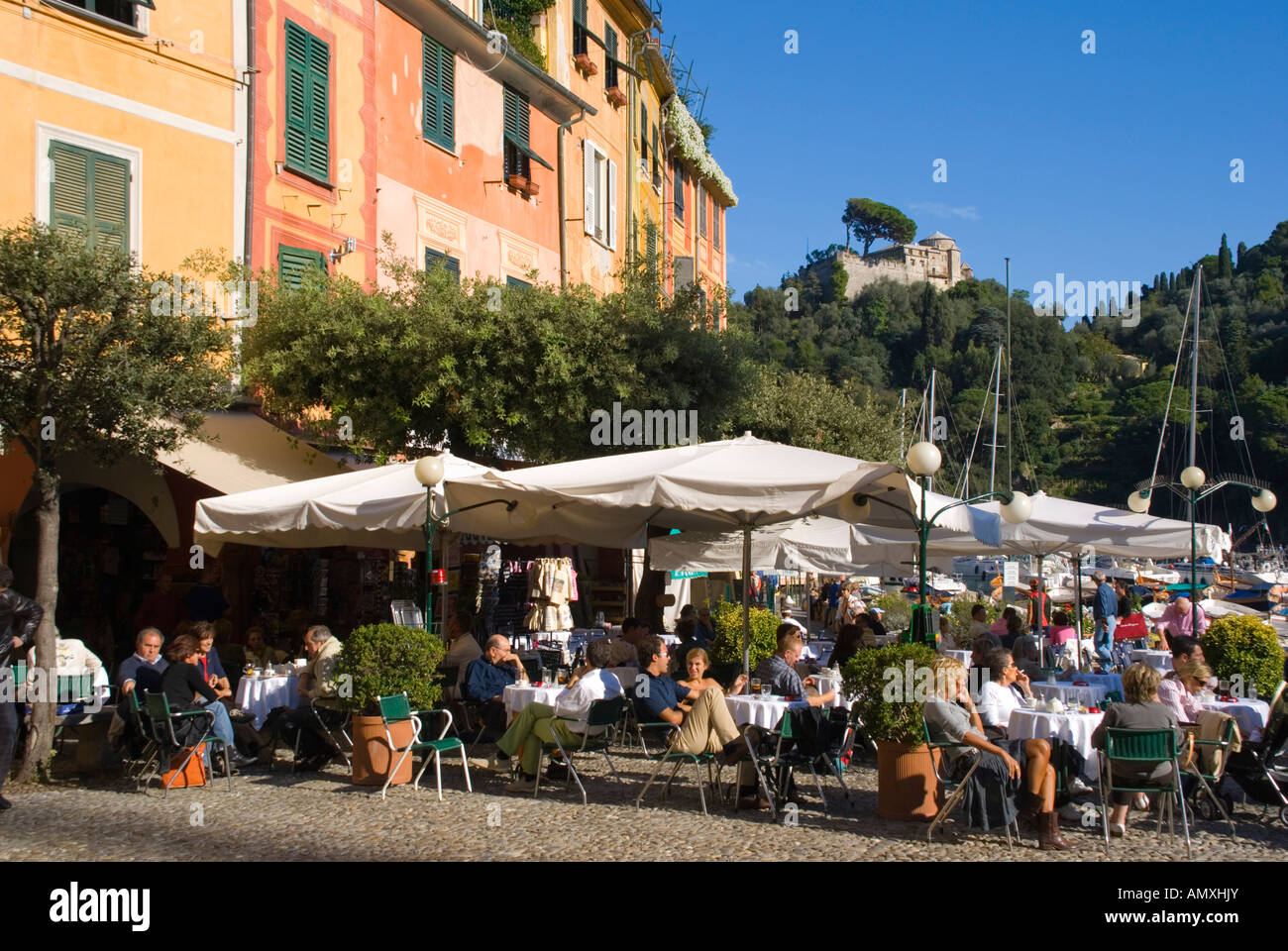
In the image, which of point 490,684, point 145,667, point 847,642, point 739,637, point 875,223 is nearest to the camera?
point 145,667

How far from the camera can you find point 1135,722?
306 inches

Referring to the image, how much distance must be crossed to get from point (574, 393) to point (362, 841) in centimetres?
841

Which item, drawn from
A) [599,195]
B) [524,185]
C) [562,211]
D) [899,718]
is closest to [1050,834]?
[899,718]

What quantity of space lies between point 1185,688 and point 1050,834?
2.60 m

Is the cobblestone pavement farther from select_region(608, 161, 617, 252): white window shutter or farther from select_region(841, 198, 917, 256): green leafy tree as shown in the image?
select_region(841, 198, 917, 256): green leafy tree

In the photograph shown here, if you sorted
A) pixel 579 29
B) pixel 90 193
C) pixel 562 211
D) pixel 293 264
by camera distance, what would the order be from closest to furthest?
1. pixel 90 193
2. pixel 293 264
3. pixel 562 211
4. pixel 579 29

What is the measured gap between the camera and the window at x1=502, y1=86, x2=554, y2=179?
2067 cm

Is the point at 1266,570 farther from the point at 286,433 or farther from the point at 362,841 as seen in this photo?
the point at 362,841

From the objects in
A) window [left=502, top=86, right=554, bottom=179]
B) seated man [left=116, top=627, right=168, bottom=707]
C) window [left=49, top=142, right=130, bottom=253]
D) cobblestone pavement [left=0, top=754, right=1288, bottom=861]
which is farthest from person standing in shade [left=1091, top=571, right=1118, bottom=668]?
window [left=49, top=142, right=130, bottom=253]

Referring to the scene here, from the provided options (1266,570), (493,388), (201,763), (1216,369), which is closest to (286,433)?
(493,388)

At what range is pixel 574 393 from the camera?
15.4m

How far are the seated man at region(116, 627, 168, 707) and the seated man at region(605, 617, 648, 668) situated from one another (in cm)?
385

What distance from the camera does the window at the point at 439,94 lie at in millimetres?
18734

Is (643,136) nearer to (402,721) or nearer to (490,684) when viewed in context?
(490,684)
